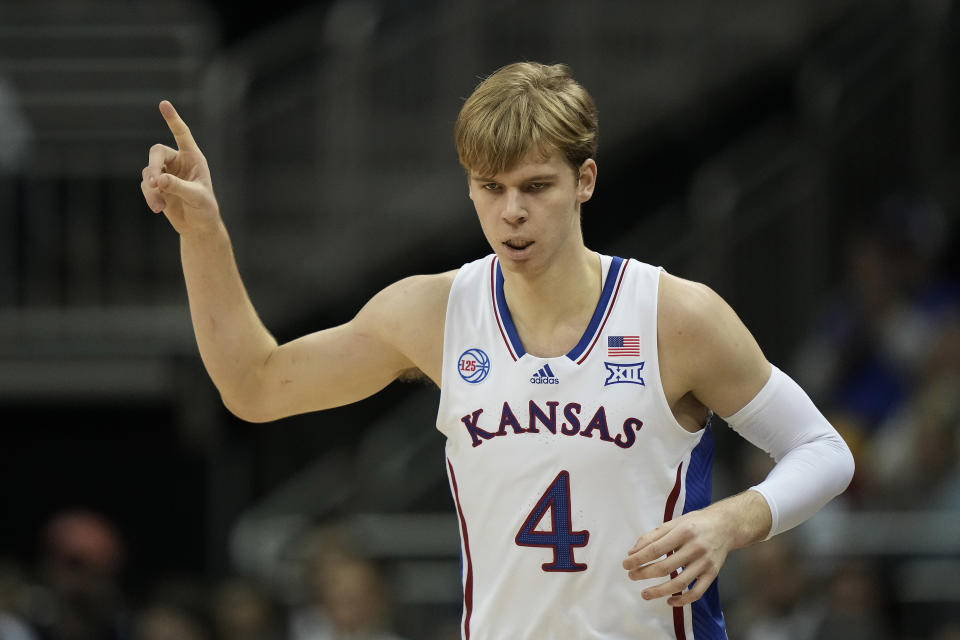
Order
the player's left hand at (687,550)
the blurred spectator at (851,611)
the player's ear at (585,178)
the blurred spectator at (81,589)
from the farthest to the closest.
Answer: the blurred spectator at (81,589)
the blurred spectator at (851,611)
the player's ear at (585,178)
the player's left hand at (687,550)

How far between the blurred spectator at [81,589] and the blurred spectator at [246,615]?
2.07 ft

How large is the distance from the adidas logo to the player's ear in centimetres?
52

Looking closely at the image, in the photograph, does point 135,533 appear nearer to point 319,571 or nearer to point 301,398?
point 319,571

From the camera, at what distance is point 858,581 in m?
9.16

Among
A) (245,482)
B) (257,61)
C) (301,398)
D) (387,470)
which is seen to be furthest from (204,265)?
(257,61)

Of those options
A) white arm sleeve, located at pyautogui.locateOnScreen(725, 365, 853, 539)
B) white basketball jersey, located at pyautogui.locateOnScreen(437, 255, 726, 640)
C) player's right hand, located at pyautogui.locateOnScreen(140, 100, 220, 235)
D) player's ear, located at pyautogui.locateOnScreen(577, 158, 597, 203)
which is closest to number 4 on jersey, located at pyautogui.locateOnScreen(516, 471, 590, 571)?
white basketball jersey, located at pyautogui.locateOnScreen(437, 255, 726, 640)

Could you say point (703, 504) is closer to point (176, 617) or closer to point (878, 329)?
point (176, 617)

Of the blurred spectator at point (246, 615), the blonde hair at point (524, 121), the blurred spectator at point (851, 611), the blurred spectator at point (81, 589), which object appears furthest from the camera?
the blurred spectator at point (81, 589)

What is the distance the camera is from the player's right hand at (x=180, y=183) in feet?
15.7

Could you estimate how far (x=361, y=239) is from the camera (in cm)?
1296

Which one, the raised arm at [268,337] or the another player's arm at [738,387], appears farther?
the raised arm at [268,337]

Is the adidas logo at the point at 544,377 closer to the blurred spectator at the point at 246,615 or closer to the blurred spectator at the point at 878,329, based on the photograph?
the blurred spectator at the point at 246,615

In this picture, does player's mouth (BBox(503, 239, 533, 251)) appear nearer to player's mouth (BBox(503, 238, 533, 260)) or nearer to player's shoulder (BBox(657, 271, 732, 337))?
player's mouth (BBox(503, 238, 533, 260))

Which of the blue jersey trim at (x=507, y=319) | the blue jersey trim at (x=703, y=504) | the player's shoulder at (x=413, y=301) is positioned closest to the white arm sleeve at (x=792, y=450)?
the blue jersey trim at (x=703, y=504)
